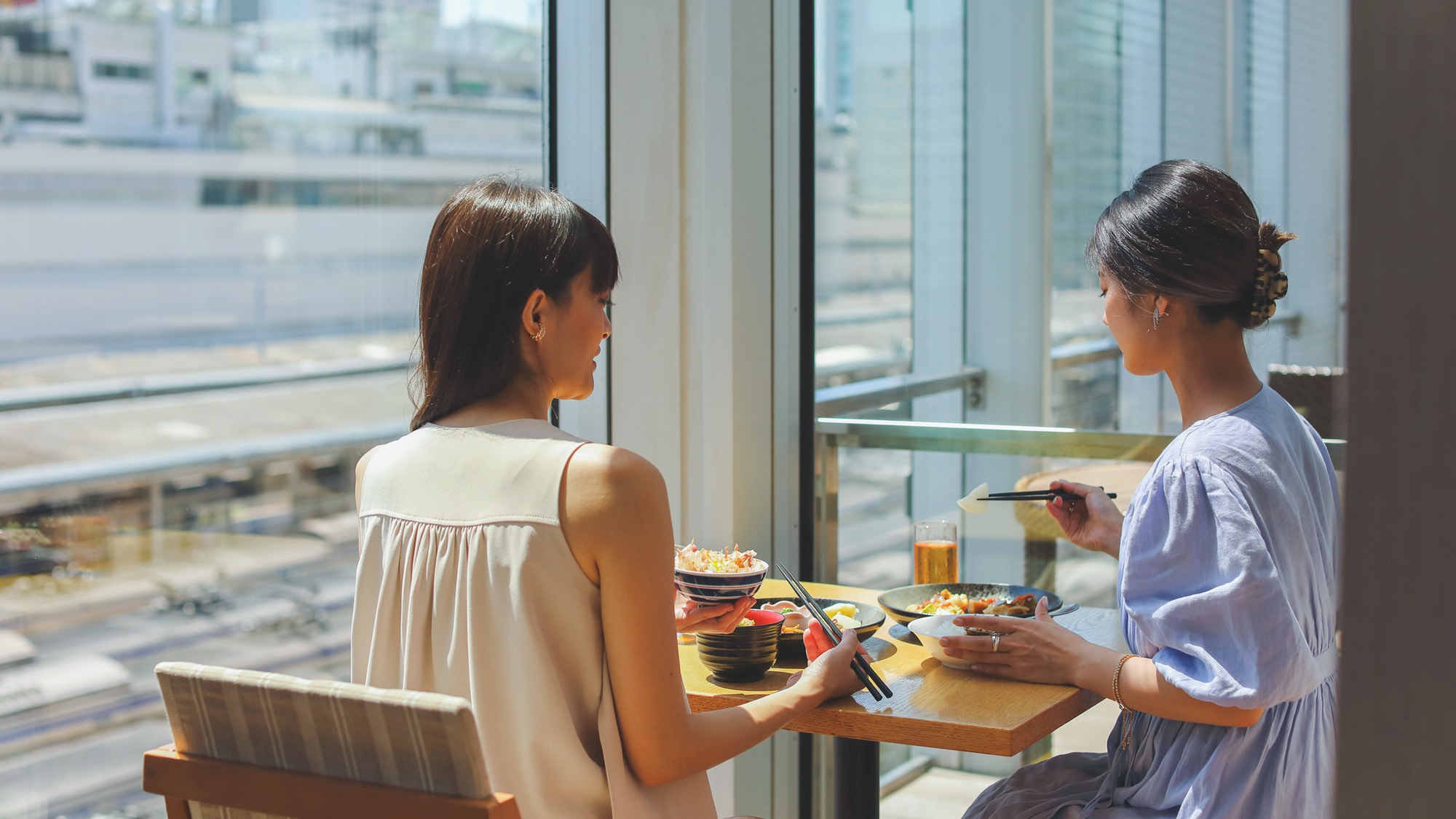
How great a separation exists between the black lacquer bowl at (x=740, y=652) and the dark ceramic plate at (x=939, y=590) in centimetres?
30

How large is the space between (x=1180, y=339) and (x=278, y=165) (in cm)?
193

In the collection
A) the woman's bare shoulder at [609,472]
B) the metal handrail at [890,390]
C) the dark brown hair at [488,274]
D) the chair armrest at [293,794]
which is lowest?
the chair armrest at [293,794]

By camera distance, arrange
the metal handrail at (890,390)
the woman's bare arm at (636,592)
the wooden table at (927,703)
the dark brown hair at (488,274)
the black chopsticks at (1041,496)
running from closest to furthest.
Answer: the woman's bare arm at (636,592)
the dark brown hair at (488,274)
the wooden table at (927,703)
the black chopsticks at (1041,496)
the metal handrail at (890,390)

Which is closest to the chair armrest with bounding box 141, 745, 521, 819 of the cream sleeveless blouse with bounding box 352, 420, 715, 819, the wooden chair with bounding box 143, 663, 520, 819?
the wooden chair with bounding box 143, 663, 520, 819

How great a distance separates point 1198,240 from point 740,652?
32.8 inches

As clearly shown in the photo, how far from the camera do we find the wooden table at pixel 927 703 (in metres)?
1.43

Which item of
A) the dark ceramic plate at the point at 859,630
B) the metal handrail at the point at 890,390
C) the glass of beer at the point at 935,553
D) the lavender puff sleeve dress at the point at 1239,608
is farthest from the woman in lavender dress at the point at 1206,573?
the metal handrail at the point at 890,390

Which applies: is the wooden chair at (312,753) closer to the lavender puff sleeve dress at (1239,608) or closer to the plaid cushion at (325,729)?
the plaid cushion at (325,729)

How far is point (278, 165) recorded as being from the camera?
251 centimetres

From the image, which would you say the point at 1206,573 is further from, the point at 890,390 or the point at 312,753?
the point at 890,390

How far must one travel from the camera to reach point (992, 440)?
257 cm

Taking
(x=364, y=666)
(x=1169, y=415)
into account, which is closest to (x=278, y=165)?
(x=364, y=666)

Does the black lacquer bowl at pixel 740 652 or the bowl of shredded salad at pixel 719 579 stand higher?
the bowl of shredded salad at pixel 719 579

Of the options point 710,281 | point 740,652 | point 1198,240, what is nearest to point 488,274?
point 740,652
